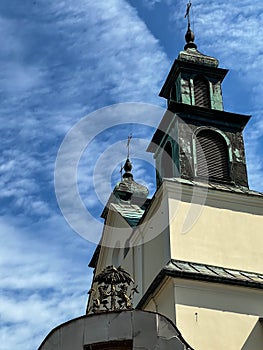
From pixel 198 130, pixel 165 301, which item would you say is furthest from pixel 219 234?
pixel 198 130

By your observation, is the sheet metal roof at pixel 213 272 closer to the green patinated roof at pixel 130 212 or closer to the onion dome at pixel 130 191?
the green patinated roof at pixel 130 212

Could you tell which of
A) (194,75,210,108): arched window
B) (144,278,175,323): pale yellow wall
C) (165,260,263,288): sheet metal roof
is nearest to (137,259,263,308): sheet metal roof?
(165,260,263,288): sheet metal roof

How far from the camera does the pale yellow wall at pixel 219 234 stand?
56.0ft

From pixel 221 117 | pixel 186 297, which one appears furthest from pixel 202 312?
pixel 221 117

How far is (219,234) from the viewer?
1755cm

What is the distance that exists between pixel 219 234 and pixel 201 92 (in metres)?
5.52

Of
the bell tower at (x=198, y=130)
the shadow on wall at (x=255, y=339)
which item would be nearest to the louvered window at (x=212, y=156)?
the bell tower at (x=198, y=130)

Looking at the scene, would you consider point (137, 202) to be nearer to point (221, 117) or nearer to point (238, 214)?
point (221, 117)

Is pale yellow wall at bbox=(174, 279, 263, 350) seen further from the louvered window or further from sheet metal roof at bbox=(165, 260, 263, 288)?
the louvered window

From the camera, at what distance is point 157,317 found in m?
13.0

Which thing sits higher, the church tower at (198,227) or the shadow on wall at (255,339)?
the church tower at (198,227)

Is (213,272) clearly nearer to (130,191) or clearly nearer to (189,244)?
(189,244)

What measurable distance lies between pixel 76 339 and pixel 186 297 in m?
3.58

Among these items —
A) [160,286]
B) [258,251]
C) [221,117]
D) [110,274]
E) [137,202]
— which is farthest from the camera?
[137,202]
